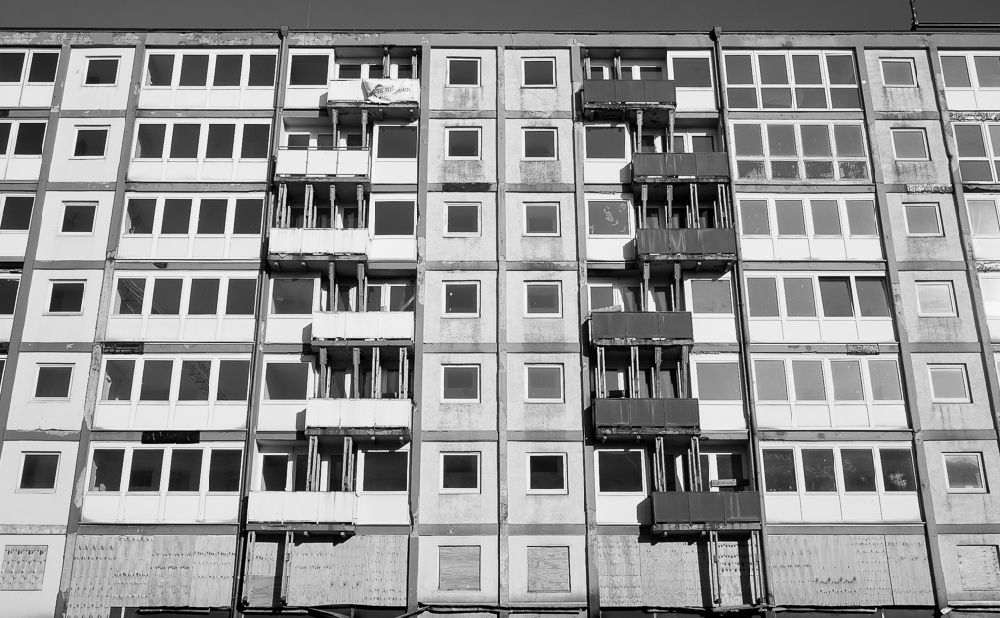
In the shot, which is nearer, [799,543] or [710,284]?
[799,543]

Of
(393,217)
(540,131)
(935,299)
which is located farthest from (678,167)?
(393,217)

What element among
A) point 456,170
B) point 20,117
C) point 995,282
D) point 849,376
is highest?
point 20,117

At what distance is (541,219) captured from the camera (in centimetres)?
3638

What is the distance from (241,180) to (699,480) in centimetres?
1919

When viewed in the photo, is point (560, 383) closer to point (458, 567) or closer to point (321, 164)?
point (458, 567)

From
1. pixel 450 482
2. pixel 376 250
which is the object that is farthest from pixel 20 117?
pixel 450 482

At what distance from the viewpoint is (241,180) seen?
36688mm

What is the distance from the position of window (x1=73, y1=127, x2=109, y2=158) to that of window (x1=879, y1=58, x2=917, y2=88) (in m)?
29.2

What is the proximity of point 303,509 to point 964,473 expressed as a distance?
2132 cm

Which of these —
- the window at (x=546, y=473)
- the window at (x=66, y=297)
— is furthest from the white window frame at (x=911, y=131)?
the window at (x=66, y=297)

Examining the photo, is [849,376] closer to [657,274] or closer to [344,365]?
[657,274]

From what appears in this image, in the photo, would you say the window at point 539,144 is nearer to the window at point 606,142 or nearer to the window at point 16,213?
the window at point 606,142

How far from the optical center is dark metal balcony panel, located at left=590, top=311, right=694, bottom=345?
1324 inches

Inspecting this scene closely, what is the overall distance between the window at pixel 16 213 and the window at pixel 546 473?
780 inches
